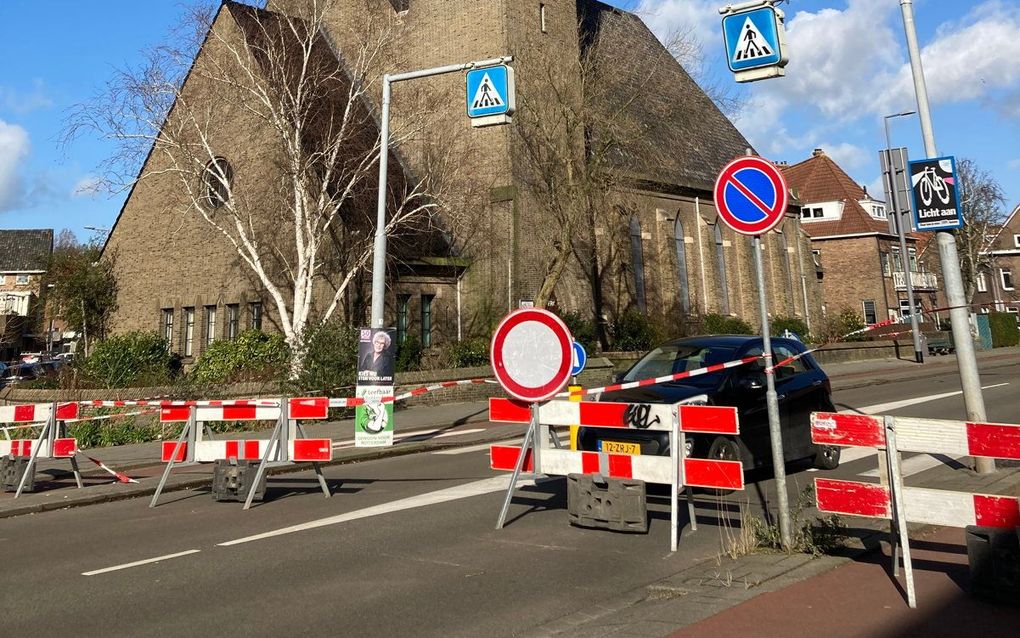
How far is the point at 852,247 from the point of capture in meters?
54.0

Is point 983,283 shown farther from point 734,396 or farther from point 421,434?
point 734,396

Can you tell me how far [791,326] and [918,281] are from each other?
23051 mm

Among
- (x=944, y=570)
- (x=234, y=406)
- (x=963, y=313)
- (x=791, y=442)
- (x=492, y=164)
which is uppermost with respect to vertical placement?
(x=492, y=164)

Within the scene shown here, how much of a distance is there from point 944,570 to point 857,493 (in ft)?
2.96

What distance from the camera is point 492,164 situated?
27562 millimetres

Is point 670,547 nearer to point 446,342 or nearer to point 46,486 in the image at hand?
point 46,486

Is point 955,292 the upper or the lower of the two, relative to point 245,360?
lower

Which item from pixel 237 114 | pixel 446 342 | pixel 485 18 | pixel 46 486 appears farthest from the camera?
pixel 485 18

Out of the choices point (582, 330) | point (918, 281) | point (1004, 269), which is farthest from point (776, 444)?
point (1004, 269)

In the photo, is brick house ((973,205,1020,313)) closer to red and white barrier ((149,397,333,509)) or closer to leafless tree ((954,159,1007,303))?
leafless tree ((954,159,1007,303))

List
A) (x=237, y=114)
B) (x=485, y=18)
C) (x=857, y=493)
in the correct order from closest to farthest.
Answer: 1. (x=857, y=493)
2. (x=237, y=114)
3. (x=485, y=18)

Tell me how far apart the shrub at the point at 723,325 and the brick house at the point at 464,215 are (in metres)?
1.85

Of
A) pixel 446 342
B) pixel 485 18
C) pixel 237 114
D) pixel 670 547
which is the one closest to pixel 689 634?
pixel 670 547

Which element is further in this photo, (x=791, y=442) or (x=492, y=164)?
(x=492, y=164)
